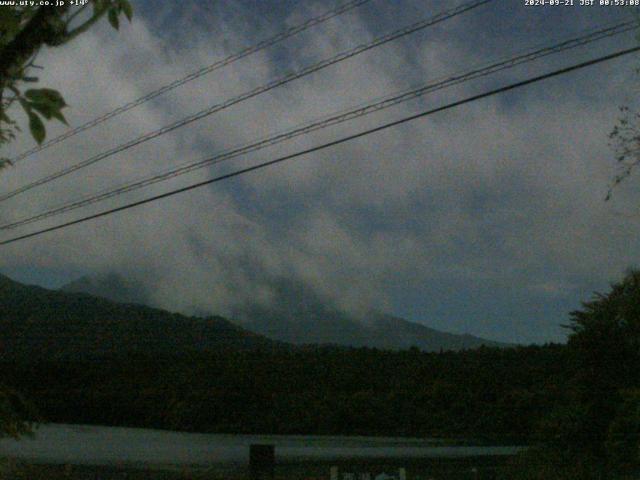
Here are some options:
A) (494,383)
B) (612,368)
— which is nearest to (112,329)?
(494,383)

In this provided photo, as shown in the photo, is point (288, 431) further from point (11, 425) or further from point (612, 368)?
point (11, 425)

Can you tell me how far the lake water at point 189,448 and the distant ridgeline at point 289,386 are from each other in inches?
28.1

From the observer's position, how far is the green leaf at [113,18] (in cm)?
295

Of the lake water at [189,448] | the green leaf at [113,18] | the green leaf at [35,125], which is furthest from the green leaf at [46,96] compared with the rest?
the lake water at [189,448]

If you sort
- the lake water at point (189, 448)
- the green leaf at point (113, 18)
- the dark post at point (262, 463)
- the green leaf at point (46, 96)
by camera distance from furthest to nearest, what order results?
the lake water at point (189, 448) → the dark post at point (262, 463) → the green leaf at point (113, 18) → the green leaf at point (46, 96)

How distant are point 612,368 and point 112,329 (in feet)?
76.0

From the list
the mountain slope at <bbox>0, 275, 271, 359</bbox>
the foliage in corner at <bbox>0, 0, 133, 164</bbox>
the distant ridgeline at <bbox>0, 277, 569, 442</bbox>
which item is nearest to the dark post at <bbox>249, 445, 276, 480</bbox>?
the distant ridgeline at <bbox>0, 277, 569, 442</bbox>

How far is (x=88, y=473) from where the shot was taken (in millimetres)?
12891

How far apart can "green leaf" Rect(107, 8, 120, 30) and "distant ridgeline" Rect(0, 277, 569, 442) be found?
13.9 meters

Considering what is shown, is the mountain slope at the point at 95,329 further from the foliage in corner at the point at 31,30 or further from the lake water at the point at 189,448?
the foliage in corner at the point at 31,30

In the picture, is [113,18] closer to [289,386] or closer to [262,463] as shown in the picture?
[262,463]

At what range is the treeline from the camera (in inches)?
752

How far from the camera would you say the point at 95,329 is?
32.2 metres

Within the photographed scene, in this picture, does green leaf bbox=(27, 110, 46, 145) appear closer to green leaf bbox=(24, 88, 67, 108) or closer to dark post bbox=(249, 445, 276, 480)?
green leaf bbox=(24, 88, 67, 108)
